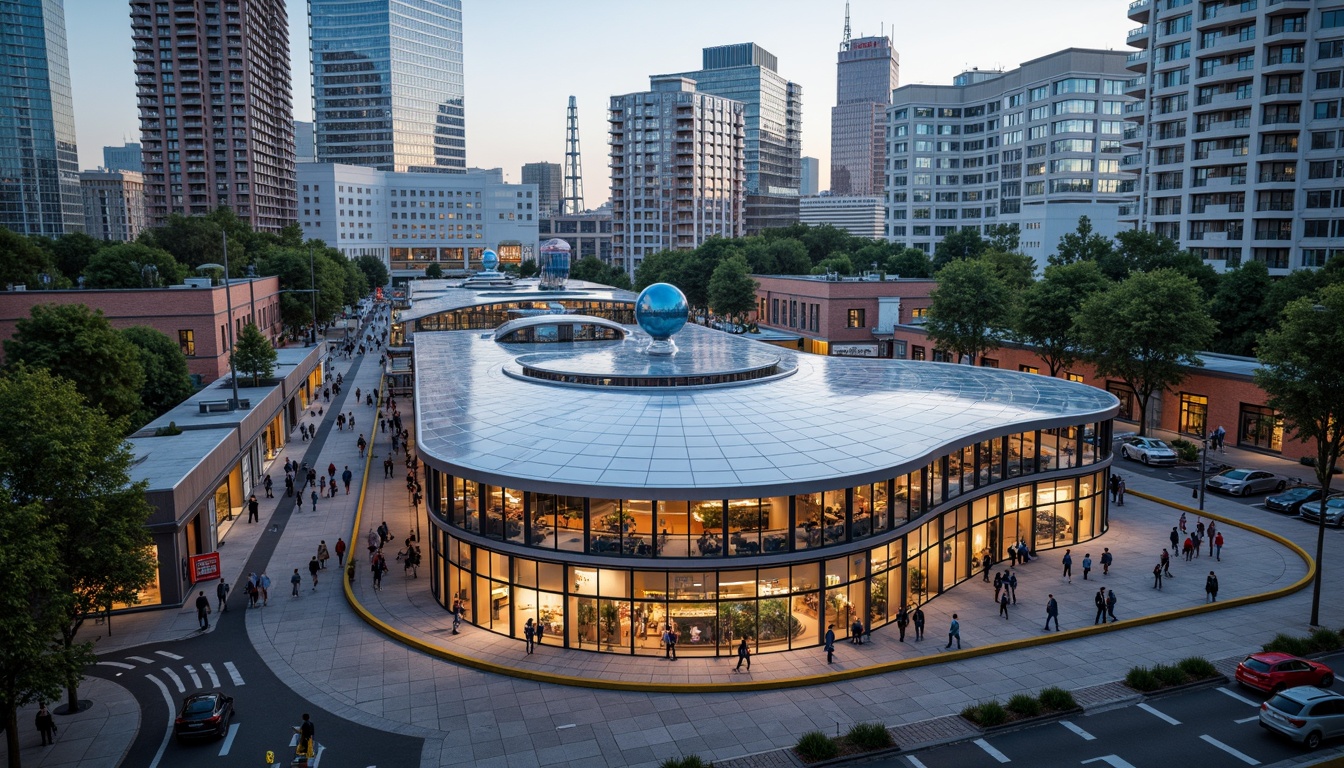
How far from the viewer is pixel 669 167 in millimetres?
187500

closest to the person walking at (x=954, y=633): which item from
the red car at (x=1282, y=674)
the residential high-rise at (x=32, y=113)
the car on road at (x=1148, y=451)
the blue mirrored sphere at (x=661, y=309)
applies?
the red car at (x=1282, y=674)

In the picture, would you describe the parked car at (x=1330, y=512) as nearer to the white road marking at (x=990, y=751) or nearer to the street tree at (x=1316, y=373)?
the street tree at (x=1316, y=373)

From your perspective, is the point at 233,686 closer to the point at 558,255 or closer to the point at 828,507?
the point at 828,507

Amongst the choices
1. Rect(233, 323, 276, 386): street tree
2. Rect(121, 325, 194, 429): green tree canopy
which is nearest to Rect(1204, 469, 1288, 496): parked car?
Rect(233, 323, 276, 386): street tree

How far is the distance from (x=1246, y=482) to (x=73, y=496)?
50.7 metres

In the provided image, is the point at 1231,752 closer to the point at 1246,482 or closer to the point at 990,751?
the point at 990,751

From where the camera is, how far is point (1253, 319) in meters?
63.1

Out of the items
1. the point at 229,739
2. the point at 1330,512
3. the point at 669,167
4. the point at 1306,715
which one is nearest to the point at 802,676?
the point at 1306,715

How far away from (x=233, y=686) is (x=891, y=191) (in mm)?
152180

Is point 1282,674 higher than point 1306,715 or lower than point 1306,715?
lower

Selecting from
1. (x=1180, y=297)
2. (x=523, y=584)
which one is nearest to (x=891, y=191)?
(x=1180, y=297)

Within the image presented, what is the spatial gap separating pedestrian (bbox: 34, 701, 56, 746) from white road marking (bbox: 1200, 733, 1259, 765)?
2944 cm

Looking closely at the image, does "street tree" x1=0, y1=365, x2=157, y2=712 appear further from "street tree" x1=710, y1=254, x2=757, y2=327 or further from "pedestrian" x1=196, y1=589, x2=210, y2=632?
"street tree" x1=710, y1=254, x2=757, y2=327

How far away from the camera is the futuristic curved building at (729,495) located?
87.0 ft
